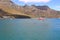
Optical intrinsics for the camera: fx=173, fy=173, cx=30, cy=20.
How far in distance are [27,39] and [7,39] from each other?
4.92 meters

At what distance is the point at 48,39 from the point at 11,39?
910 centimetres

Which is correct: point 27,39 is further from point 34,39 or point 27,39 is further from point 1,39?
point 1,39

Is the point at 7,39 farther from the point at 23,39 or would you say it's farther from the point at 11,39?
the point at 23,39

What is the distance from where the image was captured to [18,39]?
42.4 metres

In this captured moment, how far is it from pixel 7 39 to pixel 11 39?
1.00 metres

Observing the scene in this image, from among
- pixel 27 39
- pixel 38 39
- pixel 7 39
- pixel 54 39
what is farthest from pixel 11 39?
pixel 54 39

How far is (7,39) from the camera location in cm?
4259

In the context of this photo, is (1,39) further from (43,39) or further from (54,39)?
(54,39)

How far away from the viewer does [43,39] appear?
4247cm

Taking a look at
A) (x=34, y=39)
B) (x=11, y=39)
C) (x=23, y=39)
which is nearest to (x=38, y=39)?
(x=34, y=39)

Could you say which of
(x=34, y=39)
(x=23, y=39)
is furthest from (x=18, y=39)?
(x=34, y=39)

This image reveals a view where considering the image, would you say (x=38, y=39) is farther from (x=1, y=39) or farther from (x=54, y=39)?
(x=1, y=39)

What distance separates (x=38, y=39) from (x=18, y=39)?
4.89m

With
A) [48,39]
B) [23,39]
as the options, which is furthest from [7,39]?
[48,39]
